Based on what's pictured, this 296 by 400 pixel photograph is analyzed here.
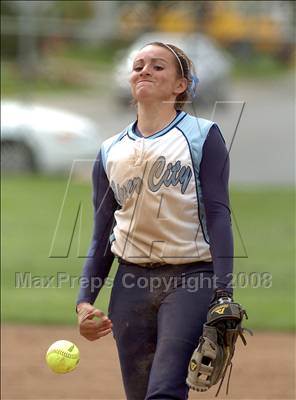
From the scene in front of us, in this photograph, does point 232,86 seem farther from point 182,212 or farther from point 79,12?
point 182,212

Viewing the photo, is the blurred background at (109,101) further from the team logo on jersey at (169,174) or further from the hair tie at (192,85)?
the team logo on jersey at (169,174)

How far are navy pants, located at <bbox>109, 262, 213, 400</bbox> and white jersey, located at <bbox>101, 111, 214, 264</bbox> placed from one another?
7 centimetres

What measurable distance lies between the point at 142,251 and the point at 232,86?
52.4 feet

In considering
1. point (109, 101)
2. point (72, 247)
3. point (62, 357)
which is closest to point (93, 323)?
point (62, 357)

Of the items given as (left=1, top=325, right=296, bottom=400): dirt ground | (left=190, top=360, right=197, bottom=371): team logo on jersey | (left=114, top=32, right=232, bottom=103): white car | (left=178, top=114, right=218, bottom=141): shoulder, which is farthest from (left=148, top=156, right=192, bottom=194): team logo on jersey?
(left=114, top=32, right=232, bottom=103): white car

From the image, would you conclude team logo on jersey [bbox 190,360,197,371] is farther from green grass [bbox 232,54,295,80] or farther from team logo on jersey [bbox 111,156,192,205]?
green grass [bbox 232,54,295,80]

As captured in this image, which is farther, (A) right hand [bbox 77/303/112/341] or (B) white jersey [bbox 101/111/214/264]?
(A) right hand [bbox 77/303/112/341]

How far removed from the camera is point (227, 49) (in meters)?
19.5

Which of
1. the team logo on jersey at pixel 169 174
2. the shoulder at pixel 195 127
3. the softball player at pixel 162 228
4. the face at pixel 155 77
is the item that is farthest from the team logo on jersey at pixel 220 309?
the face at pixel 155 77

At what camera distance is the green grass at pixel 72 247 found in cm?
909

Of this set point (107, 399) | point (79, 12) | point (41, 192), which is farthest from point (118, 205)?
point (79, 12)

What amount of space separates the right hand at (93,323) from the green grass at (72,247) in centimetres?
301

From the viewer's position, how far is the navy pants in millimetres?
3863

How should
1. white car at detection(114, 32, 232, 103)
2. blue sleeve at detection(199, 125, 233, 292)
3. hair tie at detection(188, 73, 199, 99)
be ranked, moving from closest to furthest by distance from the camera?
blue sleeve at detection(199, 125, 233, 292) → hair tie at detection(188, 73, 199, 99) → white car at detection(114, 32, 232, 103)
